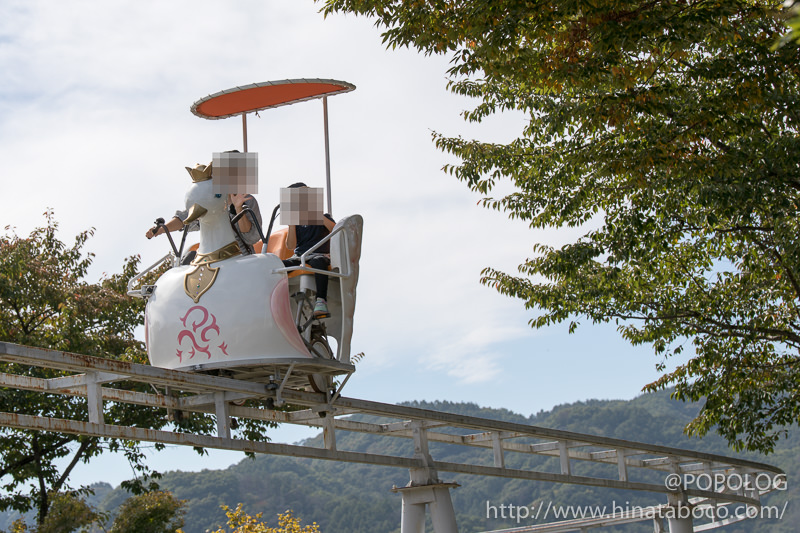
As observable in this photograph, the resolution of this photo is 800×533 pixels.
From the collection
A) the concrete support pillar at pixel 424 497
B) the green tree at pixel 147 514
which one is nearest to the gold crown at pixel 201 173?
the concrete support pillar at pixel 424 497

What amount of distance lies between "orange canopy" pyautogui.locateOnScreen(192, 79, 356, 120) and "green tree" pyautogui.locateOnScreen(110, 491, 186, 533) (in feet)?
32.4

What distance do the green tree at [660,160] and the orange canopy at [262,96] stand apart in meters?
1.23

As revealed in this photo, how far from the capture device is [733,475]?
15461 millimetres

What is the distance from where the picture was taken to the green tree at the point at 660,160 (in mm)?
8914

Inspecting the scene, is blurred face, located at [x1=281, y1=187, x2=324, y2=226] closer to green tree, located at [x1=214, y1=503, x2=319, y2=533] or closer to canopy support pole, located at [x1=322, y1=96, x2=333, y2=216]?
canopy support pole, located at [x1=322, y1=96, x2=333, y2=216]

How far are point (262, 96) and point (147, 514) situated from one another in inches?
408

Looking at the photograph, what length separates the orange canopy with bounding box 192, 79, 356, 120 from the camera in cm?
834

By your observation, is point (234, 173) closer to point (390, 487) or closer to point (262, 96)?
point (262, 96)

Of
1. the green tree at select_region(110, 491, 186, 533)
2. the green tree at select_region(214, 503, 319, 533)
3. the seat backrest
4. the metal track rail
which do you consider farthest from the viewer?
the green tree at select_region(214, 503, 319, 533)

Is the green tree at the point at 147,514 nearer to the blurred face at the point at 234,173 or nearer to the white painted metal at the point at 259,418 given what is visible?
the white painted metal at the point at 259,418

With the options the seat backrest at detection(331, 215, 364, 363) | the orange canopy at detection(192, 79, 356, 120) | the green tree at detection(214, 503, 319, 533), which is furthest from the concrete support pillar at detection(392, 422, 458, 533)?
the green tree at detection(214, 503, 319, 533)

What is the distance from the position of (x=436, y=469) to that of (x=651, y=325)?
6.40 m

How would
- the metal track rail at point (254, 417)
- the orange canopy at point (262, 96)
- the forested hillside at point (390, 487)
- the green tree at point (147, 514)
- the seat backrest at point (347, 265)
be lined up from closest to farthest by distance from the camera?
1. the metal track rail at point (254, 417)
2. the seat backrest at point (347, 265)
3. the orange canopy at point (262, 96)
4. the green tree at point (147, 514)
5. the forested hillside at point (390, 487)

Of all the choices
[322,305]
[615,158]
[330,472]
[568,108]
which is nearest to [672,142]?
[615,158]
